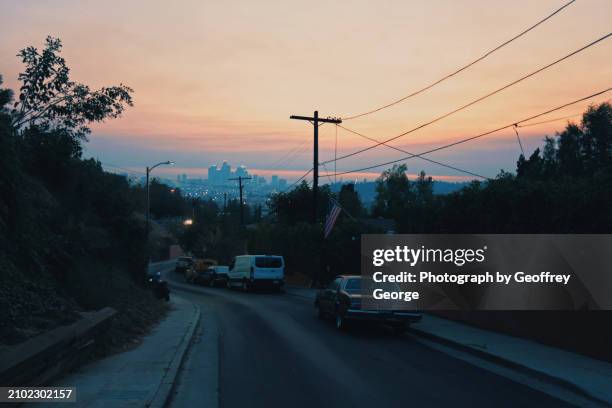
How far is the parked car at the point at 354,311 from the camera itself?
17172 mm

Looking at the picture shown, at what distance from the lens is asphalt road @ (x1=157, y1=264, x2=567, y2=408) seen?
9.55 m

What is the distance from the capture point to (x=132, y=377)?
34.1 ft

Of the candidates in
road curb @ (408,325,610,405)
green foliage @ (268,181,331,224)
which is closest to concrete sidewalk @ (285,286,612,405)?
road curb @ (408,325,610,405)

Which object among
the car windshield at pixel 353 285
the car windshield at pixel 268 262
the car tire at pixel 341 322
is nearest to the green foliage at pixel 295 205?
the car windshield at pixel 268 262

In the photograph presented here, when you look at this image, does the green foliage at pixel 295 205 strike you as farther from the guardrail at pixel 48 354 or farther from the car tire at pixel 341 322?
the guardrail at pixel 48 354

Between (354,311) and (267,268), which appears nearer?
(354,311)

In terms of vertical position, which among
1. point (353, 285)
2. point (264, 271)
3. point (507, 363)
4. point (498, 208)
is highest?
point (498, 208)

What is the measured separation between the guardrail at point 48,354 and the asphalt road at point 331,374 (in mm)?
1828

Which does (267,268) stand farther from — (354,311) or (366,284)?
(354,311)

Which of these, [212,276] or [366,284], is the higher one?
[366,284]

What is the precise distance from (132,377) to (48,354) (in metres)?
A: 1.81

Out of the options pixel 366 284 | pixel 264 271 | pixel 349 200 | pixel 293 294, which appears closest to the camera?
pixel 366 284

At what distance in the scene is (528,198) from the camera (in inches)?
614

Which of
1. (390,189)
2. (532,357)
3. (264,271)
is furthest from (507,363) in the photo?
(390,189)
